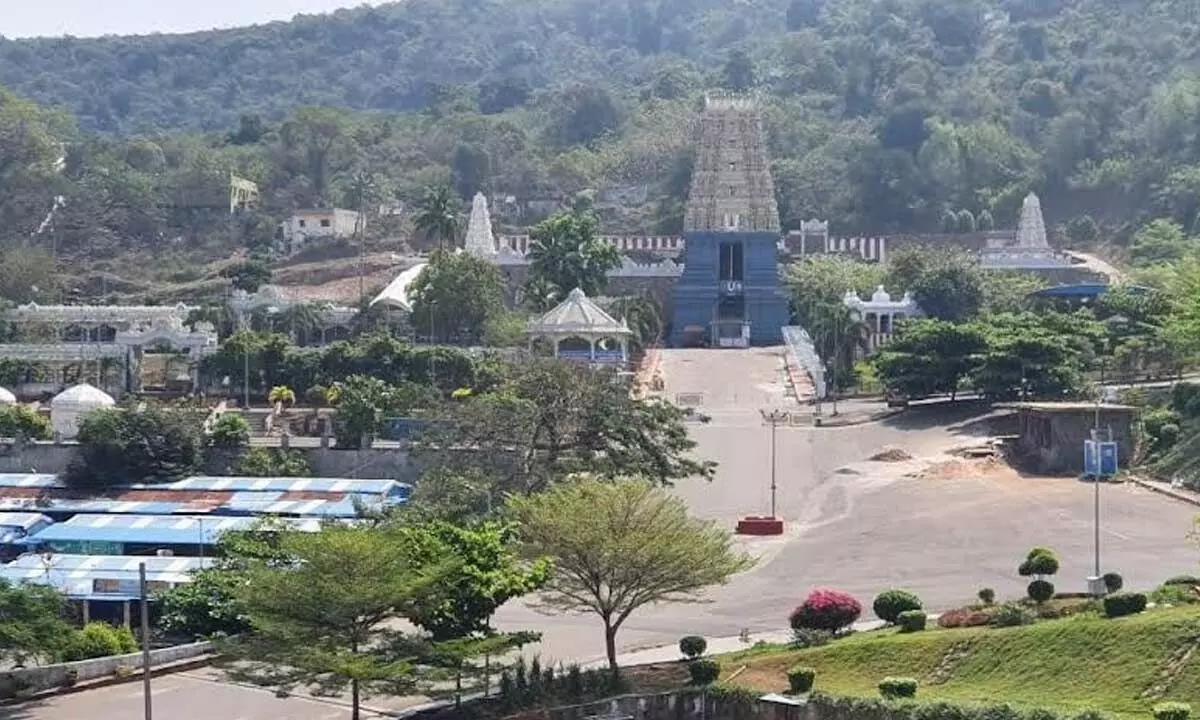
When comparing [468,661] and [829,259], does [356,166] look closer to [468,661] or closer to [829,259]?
[829,259]

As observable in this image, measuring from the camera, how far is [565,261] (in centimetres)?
8038

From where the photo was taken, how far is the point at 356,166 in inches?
5044

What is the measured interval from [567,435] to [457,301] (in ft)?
92.1

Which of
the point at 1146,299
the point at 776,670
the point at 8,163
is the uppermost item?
the point at 8,163

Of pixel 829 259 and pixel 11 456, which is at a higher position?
pixel 829 259

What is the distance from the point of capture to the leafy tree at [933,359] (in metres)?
62.2

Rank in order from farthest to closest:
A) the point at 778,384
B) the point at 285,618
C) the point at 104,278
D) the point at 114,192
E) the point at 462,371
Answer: the point at 114,192
the point at 104,278
the point at 778,384
the point at 462,371
the point at 285,618

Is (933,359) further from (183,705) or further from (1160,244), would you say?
(1160,244)

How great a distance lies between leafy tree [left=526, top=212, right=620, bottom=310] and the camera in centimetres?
8012

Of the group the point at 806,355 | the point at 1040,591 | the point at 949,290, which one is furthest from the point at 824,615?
the point at 949,290

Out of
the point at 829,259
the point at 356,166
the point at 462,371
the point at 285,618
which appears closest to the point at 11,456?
the point at 462,371

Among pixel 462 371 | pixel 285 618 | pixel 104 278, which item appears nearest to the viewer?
pixel 285 618

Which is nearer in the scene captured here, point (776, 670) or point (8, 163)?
point (776, 670)

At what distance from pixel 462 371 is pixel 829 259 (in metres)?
31.6
